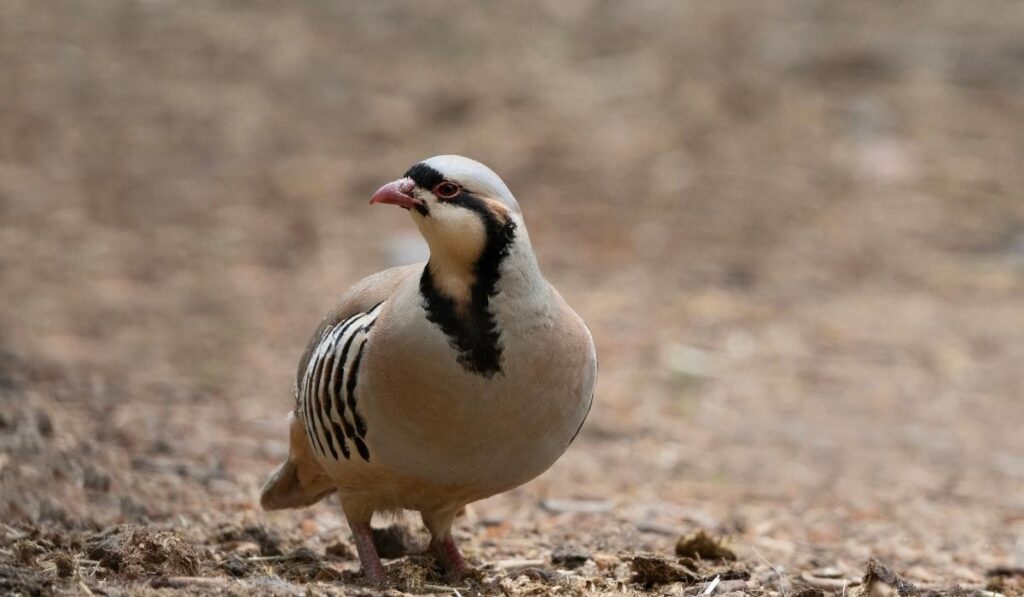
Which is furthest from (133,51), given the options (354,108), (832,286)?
(832,286)

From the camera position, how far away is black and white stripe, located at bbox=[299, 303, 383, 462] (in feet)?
12.6

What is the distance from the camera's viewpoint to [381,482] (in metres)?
3.95

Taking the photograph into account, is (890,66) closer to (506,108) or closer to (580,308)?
(506,108)

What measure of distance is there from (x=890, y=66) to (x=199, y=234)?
5833mm

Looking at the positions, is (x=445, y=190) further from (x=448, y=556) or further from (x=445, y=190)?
(x=448, y=556)

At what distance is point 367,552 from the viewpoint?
4164mm

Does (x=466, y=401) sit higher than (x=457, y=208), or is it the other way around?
(x=457, y=208)

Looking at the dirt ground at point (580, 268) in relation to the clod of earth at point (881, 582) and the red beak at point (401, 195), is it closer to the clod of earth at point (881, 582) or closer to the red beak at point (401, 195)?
the clod of earth at point (881, 582)

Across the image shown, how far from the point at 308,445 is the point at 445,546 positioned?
0.50 metres

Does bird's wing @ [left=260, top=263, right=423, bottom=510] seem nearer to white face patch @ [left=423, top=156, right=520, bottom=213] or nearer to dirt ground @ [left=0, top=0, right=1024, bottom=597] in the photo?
dirt ground @ [left=0, top=0, right=1024, bottom=597]

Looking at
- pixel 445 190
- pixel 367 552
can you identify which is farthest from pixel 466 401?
pixel 367 552

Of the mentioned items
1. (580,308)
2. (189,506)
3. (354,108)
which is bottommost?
(189,506)

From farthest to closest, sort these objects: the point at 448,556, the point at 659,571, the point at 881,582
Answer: the point at 448,556 → the point at 659,571 → the point at 881,582

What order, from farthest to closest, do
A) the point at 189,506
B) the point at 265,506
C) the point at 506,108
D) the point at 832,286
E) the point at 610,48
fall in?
the point at 610,48, the point at 506,108, the point at 832,286, the point at 189,506, the point at 265,506
